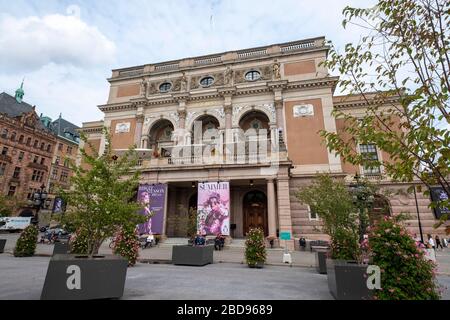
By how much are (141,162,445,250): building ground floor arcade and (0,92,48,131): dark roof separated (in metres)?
44.2

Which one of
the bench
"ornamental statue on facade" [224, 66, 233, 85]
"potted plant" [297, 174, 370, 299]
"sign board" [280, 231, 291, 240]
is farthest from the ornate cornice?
"potted plant" [297, 174, 370, 299]

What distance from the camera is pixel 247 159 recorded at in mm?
22516

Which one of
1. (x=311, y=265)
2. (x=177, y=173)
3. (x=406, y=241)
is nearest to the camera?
(x=406, y=241)

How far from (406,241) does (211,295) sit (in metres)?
4.80

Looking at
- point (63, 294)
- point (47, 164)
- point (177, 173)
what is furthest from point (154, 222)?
point (47, 164)

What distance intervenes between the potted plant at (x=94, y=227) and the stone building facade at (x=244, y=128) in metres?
14.6

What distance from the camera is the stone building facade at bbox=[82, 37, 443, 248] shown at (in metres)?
22.7

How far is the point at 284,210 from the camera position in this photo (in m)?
20.9

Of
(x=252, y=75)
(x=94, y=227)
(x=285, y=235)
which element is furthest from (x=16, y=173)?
(x=94, y=227)

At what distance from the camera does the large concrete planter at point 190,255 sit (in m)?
13.3

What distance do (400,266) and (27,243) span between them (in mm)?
19323

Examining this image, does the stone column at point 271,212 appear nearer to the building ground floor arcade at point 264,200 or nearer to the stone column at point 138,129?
the building ground floor arcade at point 264,200

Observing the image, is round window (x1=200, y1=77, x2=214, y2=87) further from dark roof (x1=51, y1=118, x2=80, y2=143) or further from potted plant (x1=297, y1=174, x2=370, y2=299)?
dark roof (x1=51, y1=118, x2=80, y2=143)
